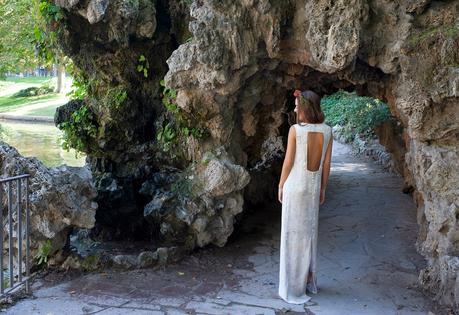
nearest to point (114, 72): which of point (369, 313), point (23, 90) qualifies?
point (369, 313)

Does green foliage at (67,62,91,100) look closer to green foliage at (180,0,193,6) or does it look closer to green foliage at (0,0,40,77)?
green foliage at (180,0,193,6)

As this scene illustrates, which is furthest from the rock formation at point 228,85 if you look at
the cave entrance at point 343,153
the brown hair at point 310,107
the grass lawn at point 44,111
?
the grass lawn at point 44,111

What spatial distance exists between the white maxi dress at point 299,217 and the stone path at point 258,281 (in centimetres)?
25

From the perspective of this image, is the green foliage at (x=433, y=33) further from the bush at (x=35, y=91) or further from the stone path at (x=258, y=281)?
the bush at (x=35, y=91)

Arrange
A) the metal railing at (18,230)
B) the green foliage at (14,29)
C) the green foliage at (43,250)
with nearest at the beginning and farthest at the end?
the metal railing at (18,230)
the green foliage at (43,250)
the green foliage at (14,29)

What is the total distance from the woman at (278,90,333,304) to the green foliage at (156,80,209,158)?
5.93 ft

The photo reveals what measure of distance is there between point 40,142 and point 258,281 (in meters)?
17.9

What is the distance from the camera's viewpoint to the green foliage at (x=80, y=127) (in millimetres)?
7051

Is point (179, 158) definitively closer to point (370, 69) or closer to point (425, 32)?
point (370, 69)

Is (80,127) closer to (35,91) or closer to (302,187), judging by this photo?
(302,187)

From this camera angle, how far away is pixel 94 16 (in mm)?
5547

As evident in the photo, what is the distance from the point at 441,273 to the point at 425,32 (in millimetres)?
2584

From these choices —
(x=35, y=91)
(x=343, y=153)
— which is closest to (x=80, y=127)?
(x=343, y=153)

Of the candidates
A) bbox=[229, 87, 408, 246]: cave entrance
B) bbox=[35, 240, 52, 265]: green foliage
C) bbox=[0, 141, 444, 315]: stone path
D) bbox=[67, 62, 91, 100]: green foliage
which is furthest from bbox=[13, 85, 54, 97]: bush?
bbox=[35, 240, 52, 265]: green foliage
